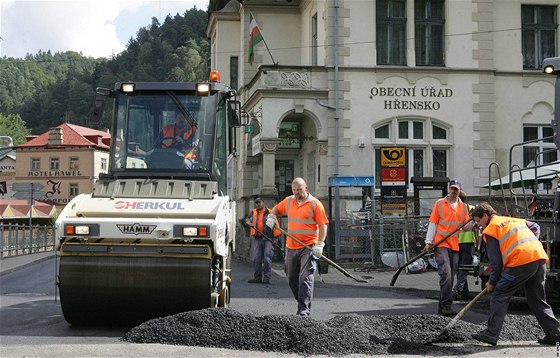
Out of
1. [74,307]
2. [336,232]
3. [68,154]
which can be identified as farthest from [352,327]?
[68,154]

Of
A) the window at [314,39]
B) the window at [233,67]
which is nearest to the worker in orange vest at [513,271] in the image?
the window at [314,39]

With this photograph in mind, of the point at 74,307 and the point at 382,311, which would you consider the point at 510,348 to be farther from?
the point at 74,307

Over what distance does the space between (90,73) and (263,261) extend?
393 feet

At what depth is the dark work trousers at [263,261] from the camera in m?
17.2

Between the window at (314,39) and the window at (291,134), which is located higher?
the window at (314,39)

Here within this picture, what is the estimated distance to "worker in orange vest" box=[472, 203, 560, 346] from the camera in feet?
28.8

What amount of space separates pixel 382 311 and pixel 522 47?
17.3 m

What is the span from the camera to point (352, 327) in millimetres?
8906

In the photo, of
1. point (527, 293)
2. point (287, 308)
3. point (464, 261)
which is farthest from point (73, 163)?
point (527, 293)

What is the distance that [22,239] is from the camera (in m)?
31.5

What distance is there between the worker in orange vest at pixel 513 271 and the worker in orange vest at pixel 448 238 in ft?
8.33

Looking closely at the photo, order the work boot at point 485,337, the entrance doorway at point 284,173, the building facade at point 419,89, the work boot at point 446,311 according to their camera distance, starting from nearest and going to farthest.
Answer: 1. the work boot at point 485,337
2. the work boot at point 446,311
3. the building facade at point 419,89
4. the entrance doorway at point 284,173

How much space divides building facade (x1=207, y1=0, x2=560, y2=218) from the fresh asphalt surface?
504 cm

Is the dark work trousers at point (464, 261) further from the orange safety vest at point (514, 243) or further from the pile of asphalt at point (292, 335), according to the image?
the orange safety vest at point (514, 243)
